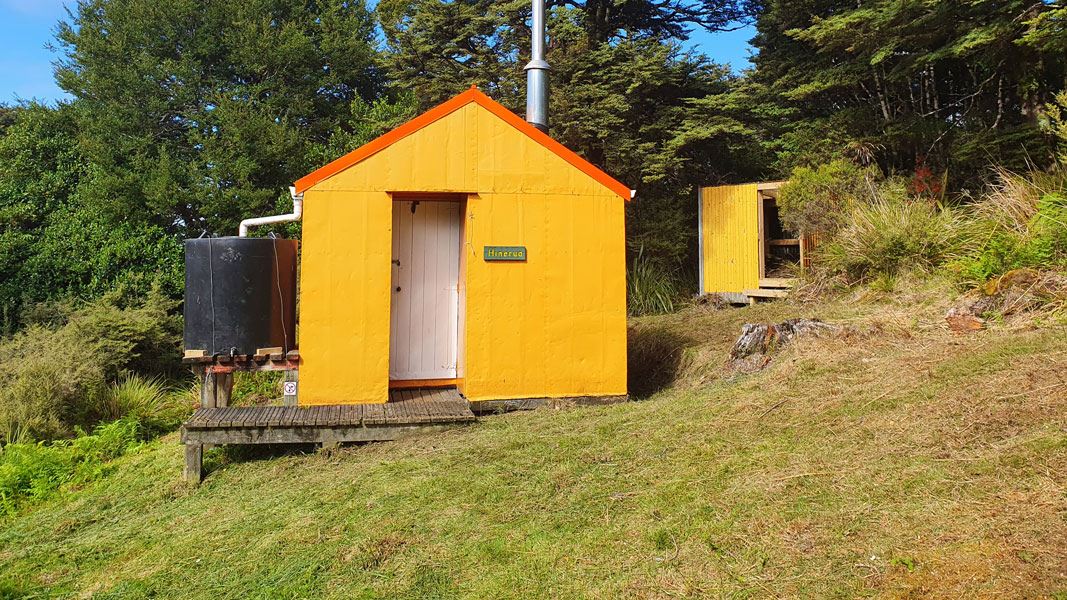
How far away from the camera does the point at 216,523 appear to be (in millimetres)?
5184

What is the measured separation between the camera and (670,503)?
4.20 metres

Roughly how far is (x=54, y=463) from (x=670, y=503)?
658cm

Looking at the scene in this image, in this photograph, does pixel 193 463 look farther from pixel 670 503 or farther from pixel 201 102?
pixel 201 102

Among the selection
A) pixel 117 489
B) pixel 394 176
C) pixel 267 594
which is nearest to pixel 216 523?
pixel 267 594

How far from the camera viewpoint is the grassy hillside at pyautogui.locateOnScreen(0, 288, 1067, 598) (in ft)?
10.8

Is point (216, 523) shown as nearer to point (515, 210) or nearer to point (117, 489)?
point (117, 489)

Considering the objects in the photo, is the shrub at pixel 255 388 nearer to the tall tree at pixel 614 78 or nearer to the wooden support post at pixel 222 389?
the wooden support post at pixel 222 389

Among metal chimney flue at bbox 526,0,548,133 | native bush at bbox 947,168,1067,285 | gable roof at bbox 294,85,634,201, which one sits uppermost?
metal chimney flue at bbox 526,0,548,133

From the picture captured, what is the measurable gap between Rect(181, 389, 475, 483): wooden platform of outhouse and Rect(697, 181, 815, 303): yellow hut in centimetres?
759

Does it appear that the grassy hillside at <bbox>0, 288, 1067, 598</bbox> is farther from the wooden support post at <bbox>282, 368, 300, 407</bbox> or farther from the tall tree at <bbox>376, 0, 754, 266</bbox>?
the tall tree at <bbox>376, 0, 754, 266</bbox>

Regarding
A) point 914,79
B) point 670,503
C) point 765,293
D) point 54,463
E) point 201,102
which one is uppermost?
point 201,102

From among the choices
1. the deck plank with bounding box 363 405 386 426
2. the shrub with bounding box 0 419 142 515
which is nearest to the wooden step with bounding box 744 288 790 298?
the deck plank with bounding box 363 405 386 426

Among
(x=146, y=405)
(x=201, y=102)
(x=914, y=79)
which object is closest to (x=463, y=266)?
(x=146, y=405)

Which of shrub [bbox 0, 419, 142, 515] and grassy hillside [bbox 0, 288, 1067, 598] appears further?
shrub [bbox 0, 419, 142, 515]
